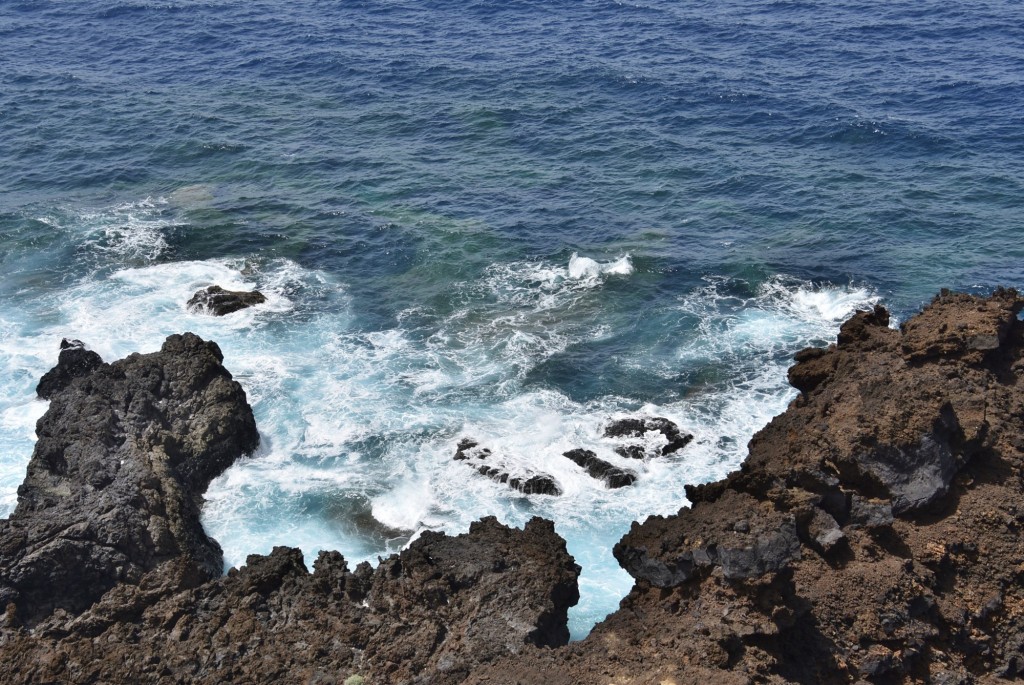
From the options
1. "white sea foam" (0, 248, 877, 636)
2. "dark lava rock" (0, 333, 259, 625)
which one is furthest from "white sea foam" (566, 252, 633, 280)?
"dark lava rock" (0, 333, 259, 625)

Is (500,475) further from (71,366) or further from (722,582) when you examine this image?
(71,366)

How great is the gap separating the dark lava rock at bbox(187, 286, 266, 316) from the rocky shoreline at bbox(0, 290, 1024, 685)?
2131cm

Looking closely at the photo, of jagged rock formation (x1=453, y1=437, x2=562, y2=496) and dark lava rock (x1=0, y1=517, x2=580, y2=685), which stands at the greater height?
dark lava rock (x1=0, y1=517, x2=580, y2=685)

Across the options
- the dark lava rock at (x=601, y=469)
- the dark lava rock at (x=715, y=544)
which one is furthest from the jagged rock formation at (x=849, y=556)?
the dark lava rock at (x=601, y=469)

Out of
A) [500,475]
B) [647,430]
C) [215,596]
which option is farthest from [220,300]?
[215,596]

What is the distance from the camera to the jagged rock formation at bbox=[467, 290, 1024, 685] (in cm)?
2670

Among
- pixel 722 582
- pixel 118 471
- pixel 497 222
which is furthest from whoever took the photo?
pixel 497 222

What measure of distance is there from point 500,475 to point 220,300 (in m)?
21.6

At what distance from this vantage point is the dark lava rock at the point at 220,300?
184ft

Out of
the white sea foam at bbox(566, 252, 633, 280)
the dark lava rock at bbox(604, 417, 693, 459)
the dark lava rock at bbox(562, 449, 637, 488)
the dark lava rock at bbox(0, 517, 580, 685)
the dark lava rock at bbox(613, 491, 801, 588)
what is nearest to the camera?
the dark lava rock at bbox(613, 491, 801, 588)

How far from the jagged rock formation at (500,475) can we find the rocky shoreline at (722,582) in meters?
9.96

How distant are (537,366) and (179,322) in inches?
783

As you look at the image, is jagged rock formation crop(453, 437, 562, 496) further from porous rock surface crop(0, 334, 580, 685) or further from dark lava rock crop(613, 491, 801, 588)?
dark lava rock crop(613, 491, 801, 588)

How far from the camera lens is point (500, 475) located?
142ft
